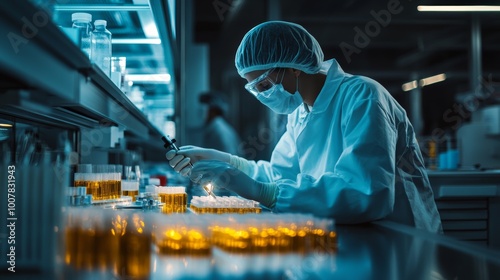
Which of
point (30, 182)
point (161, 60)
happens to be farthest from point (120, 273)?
point (161, 60)

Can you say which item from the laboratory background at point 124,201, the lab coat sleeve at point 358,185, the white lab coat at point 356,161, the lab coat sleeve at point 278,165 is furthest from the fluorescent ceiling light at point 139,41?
the lab coat sleeve at point 358,185

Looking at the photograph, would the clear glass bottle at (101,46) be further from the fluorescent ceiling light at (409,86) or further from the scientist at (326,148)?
the fluorescent ceiling light at (409,86)

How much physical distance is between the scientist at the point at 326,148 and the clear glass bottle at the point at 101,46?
0.45m

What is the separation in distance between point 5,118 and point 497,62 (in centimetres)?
1105

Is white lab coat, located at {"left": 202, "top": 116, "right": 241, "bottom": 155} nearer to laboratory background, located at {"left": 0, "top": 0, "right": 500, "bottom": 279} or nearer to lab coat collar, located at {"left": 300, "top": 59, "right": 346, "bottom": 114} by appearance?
laboratory background, located at {"left": 0, "top": 0, "right": 500, "bottom": 279}

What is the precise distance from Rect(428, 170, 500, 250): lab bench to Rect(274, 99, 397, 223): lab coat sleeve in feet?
7.55

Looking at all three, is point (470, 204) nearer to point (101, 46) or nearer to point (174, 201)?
point (174, 201)

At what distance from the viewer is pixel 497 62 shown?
10656mm

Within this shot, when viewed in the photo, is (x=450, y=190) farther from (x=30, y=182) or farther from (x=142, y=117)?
(x=30, y=182)

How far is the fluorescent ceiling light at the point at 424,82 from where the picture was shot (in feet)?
31.9

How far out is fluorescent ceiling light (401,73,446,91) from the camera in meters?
9.72

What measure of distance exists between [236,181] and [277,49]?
63 cm

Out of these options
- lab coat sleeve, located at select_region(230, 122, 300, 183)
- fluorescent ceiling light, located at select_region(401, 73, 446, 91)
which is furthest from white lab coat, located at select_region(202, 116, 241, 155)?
fluorescent ceiling light, located at select_region(401, 73, 446, 91)

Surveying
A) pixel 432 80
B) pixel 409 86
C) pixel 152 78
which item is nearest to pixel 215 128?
pixel 152 78
